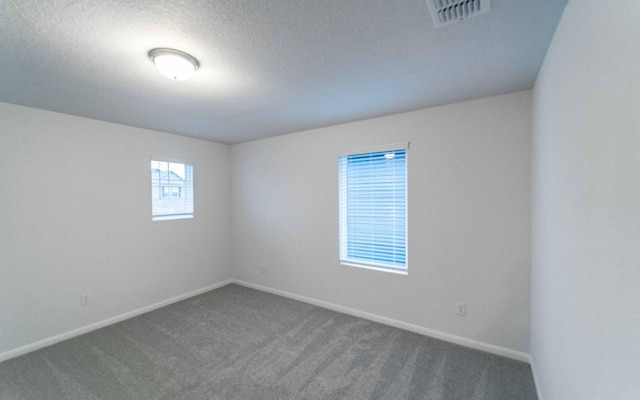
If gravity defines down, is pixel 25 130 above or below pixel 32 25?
below

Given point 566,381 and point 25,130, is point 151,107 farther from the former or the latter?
point 566,381

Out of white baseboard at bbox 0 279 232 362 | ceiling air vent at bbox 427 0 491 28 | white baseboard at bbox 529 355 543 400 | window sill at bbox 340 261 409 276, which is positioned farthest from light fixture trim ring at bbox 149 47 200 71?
white baseboard at bbox 529 355 543 400

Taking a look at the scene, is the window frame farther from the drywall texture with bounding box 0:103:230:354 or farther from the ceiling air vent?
the ceiling air vent

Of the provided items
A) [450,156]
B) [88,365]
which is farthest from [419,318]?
[88,365]

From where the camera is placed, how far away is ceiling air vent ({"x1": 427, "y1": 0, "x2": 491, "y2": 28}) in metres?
1.26

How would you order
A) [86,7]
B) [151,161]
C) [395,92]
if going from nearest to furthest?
[86,7]
[395,92]
[151,161]

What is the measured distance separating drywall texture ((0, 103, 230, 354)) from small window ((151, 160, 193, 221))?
0.11m

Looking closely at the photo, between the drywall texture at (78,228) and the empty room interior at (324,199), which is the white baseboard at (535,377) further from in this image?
the drywall texture at (78,228)

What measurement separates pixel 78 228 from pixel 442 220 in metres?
4.05

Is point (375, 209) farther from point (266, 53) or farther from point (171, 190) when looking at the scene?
point (171, 190)

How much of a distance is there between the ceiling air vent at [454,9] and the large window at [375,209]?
1.61 metres

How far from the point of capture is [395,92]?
2334 millimetres

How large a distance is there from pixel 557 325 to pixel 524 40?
1683mm

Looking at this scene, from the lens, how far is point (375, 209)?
3.22 meters
